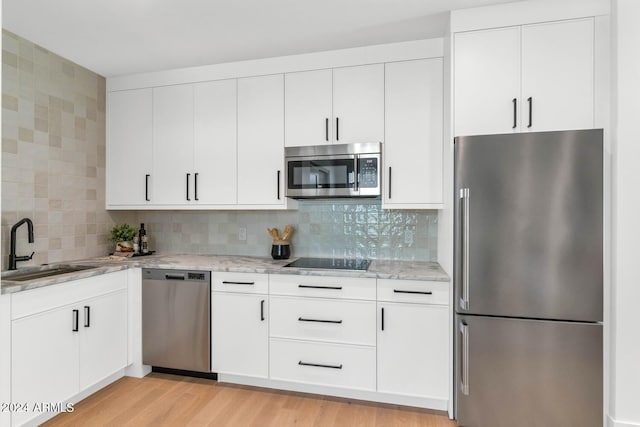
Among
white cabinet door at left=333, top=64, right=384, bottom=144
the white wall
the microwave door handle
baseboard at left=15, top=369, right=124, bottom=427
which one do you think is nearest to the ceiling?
white cabinet door at left=333, top=64, right=384, bottom=144

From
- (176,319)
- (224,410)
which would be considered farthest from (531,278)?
(176,319)

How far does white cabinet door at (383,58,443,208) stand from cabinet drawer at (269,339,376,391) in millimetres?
1069

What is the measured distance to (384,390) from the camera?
2240 mm

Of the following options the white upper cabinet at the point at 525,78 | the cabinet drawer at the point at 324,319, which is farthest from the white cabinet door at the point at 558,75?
the cabinet drawer at the point at 324,319

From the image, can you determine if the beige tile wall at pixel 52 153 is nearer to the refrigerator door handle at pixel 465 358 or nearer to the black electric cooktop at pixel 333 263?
the black electric cooktop at pixel 333 263

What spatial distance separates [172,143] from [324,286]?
1784mm

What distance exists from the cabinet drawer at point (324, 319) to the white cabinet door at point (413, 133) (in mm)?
796

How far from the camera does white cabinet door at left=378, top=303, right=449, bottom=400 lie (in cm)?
216

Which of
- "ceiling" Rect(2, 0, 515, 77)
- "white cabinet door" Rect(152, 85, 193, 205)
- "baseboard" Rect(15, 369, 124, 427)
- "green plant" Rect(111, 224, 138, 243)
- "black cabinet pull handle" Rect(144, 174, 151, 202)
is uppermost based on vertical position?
"ceiling" Rect(2, 0, 515, 77)

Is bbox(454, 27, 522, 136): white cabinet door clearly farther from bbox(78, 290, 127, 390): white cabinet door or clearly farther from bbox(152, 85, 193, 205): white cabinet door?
bbox(78, 290, 127, 390): white cabinet door

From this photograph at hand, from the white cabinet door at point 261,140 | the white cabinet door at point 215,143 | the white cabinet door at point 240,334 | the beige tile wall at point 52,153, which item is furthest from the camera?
the white cabinet door at point 215,143

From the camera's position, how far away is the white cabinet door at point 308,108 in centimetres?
260

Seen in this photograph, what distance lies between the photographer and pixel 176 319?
258 cm

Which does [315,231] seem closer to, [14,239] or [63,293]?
[63,293]
